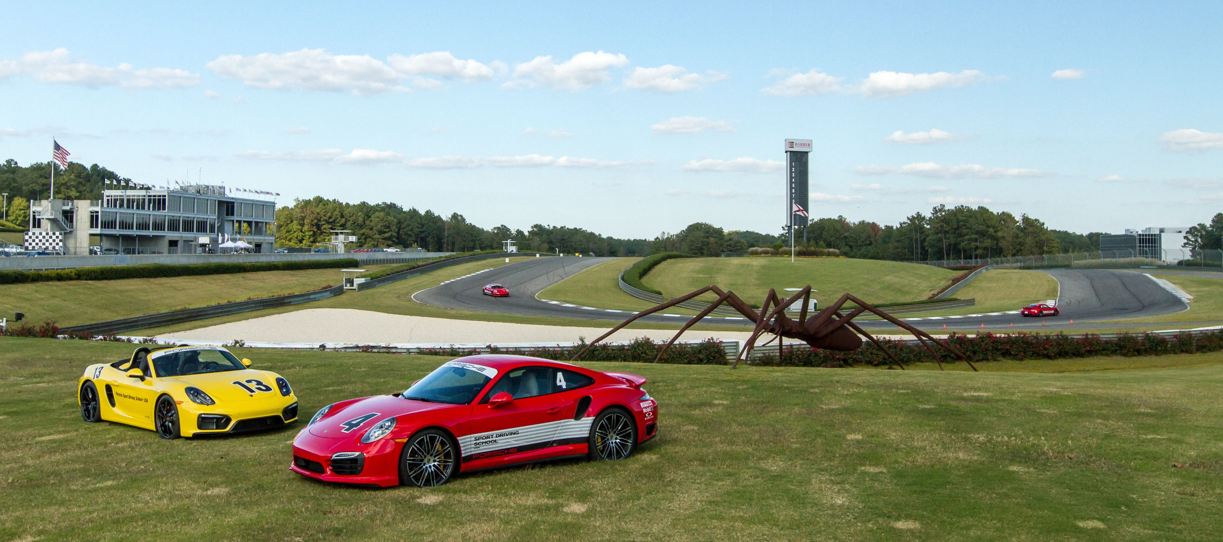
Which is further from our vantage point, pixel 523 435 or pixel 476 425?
pixel 523 435

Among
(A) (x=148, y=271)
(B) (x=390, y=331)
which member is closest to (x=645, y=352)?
(B) (x=390, y=331)

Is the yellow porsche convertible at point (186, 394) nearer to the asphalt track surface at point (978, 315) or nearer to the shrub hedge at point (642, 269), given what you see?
the asphalt track surface at point (978, 315)

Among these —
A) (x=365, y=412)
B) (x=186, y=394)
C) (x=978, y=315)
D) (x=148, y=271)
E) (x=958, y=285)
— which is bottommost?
(x=978, y=315)

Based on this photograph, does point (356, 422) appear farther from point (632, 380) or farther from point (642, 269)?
point (642, 269)

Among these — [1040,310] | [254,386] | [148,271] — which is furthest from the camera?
[148,271]

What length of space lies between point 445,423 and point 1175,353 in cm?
3074

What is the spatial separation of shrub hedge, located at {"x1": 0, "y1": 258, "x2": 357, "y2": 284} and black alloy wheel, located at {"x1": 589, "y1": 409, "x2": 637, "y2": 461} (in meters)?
54.1

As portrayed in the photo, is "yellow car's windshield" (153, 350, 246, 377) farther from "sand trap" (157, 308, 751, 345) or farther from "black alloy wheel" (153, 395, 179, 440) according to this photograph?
"sand trap" (157, 308, 751, 345)

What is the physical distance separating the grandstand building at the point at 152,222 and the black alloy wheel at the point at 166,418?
297ft

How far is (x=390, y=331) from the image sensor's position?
4203 centimetres

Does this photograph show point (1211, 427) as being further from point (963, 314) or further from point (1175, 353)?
point (963, 314)

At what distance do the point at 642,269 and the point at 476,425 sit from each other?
7433 centimetres

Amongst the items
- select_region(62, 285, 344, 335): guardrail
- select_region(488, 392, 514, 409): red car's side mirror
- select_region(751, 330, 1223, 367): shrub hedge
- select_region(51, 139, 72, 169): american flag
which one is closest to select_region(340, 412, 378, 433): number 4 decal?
select_region(488, 392, 514, 409): red car's side mirror

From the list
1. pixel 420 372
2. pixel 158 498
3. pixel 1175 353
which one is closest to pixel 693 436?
pixel 158 498
